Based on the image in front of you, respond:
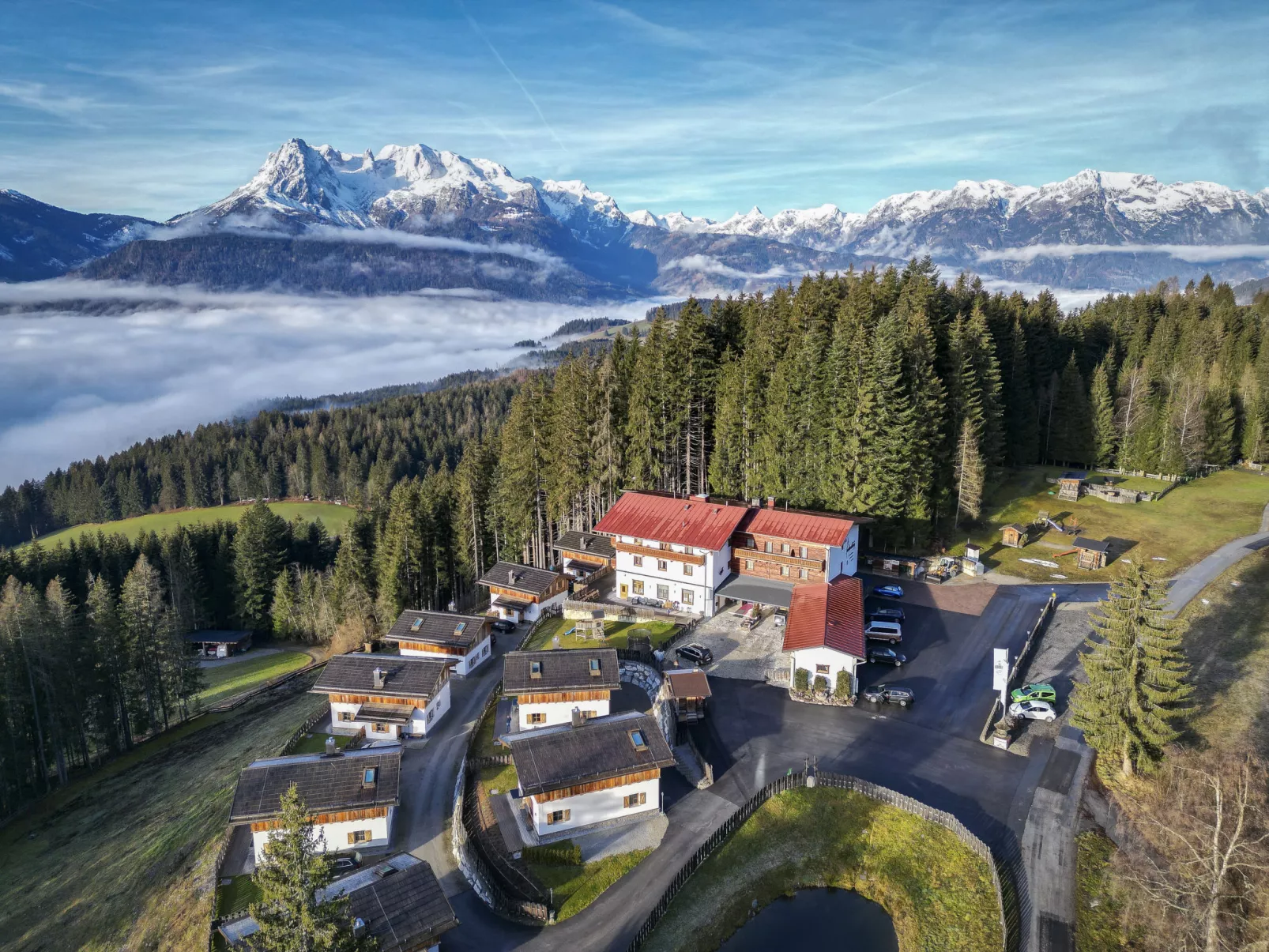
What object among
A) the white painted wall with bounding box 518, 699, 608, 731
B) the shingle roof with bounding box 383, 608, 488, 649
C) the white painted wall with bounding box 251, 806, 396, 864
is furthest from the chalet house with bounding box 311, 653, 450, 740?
the white painted wall with bounding box 251, 806, 396, 864

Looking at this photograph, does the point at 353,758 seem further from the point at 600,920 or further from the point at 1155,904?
the point at 1155,904

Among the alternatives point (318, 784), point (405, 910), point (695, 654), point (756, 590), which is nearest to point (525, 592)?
point (695, 654)

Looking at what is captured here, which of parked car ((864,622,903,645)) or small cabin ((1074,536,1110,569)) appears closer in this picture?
parked car ((864,622,903,645))

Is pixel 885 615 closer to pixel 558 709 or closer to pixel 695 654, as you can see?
pixel 695 654

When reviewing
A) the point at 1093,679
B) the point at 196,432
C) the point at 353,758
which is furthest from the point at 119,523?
the point at 1093,679

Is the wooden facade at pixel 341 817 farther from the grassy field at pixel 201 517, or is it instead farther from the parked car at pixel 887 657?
the grassy field at pixel 201 517

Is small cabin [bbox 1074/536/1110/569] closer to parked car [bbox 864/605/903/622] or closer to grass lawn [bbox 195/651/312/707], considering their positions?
parked car [bbox 864/605/903/622]

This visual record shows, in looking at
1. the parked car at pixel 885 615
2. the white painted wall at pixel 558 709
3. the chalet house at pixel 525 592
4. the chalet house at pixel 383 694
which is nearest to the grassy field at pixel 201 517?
the chalet house at pixel 525 592

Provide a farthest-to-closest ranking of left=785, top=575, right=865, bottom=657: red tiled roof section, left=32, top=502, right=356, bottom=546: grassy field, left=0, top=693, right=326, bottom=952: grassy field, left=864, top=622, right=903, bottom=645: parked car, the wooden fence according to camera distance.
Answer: left=32, top=502, right=356, bottom=546: grassy field < left=864, top=622, right=903, bottom=645: parked car < left=785, top=575, right=865, bottom=657: red tiled roof section < left=0, top=693, right=326, bottom=952: grassy field < the wooden fence
